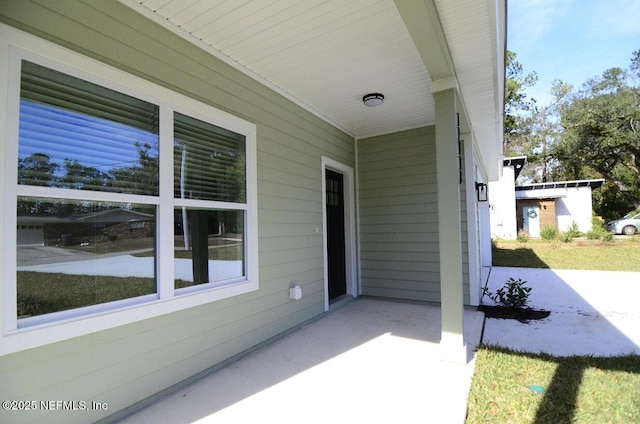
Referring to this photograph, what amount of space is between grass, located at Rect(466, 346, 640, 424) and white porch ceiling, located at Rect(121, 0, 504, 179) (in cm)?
268

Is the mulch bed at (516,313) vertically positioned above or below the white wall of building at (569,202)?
below

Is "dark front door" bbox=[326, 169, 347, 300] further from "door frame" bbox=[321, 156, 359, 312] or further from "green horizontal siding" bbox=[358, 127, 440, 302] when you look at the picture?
"green horizontal siding" bbox=[358, 127, 440, 302]

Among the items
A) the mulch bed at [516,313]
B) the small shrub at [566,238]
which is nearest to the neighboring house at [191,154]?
the mulch bed at [516,313]

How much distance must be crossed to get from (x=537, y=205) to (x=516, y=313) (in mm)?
15314

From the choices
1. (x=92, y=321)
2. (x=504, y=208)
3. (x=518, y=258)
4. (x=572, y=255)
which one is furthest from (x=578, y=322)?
(x=504, y=208)

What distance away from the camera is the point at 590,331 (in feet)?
11.9

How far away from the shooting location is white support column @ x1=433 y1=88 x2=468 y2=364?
2.90m

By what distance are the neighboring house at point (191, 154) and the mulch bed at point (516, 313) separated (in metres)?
1.87

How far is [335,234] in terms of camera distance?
5.38m

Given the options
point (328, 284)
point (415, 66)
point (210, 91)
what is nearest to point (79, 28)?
point (210, 91)

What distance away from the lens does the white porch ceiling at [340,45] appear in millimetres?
2408

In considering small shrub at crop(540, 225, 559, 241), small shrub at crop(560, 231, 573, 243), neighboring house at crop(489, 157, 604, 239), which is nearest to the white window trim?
small shrub at crop(560, 231, 573, 243)

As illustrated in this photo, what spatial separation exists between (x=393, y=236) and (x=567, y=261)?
259 inches

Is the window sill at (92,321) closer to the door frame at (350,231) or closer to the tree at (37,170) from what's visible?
the tree at (37,170)
